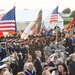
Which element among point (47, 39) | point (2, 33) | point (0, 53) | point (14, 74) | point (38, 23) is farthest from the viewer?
point (47, 39)

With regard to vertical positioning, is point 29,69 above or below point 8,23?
→ below

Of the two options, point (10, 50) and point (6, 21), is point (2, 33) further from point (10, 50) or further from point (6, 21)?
point (10, 50)

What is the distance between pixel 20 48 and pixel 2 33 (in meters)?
4.85

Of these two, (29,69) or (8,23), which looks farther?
(8,23)

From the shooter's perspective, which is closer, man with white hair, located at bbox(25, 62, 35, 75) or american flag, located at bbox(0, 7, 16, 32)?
man with white hair, located at bbox(25, 62, 35, 75)

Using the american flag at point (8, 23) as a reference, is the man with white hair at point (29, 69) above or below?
below

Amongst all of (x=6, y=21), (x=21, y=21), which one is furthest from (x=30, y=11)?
(x=6, y=21)

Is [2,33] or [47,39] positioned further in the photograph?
[47,39]

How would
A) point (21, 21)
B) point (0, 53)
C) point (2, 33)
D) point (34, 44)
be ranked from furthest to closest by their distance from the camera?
point (21, 21), point (34, 44), point (0, 53), point (2, 33)

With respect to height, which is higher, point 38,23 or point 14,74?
point 38,23

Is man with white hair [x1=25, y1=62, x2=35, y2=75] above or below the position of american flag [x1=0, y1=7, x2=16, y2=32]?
below

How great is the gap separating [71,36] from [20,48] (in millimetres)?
3569

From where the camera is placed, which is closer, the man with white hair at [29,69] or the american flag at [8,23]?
the man with white hair at [29,69]

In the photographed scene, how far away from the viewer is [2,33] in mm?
14820
